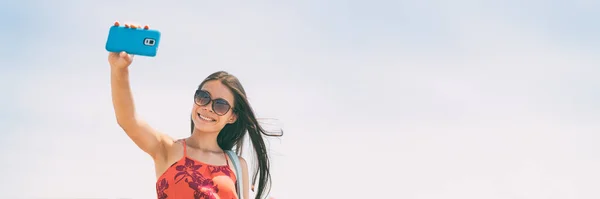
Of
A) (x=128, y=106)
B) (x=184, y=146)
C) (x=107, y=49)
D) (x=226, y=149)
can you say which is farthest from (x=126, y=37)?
(x=226, y=149)

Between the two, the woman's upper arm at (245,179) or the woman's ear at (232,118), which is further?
the woman's ear at (232,118)

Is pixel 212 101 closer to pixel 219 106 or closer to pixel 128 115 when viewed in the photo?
pixel 219 106

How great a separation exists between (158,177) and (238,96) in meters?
1.49

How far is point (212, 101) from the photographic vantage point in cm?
947

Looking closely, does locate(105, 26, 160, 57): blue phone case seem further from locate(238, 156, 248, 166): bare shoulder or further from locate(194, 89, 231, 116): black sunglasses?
locate(238, 156, 248, 166): bare shoulder

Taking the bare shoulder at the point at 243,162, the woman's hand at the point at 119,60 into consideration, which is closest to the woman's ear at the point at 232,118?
the bare shoulder at the point at 243,162

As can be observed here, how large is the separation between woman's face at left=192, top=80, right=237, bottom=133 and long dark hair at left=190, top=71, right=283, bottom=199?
0.15 metres

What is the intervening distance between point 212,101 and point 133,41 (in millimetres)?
1671

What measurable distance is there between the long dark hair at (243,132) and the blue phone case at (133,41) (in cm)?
161

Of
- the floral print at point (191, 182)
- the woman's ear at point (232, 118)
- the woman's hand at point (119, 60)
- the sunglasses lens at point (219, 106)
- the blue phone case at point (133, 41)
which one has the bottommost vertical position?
the floral print at point (191, 182)

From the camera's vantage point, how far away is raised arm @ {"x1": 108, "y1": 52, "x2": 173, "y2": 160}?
26.3 ft

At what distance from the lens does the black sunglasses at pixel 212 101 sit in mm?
9445

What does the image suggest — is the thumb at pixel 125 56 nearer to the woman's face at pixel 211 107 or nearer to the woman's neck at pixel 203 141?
the woman's face at pixel 211 107

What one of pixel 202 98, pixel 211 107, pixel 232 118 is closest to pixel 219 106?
pixel 211 107
